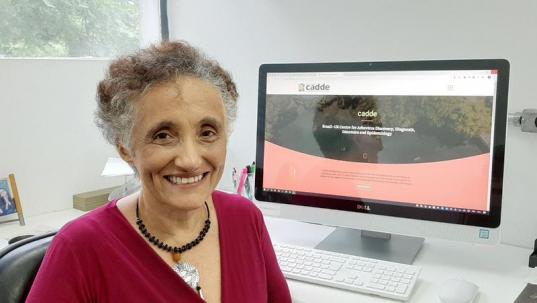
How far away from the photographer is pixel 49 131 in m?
1.90

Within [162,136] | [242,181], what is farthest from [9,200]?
[162,136]

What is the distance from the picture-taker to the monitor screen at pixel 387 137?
1.31 metres

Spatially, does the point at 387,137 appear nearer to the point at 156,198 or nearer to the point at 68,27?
the point at 156,198

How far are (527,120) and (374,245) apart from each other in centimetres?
59

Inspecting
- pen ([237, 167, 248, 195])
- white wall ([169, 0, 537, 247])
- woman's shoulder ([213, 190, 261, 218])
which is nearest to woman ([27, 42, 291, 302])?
woman's shoulder ([213, 190, 261, 218])

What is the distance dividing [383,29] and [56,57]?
49.4 inches

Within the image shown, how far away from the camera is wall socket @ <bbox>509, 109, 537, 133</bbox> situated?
57.1 inches

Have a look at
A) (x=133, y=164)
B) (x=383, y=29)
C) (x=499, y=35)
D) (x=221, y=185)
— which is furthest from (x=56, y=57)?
(x=499, y=35)

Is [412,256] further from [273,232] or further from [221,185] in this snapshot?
[221,185]

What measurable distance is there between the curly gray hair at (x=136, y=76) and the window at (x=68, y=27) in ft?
2.71

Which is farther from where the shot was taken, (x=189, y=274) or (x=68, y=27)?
(x=68, y=27)

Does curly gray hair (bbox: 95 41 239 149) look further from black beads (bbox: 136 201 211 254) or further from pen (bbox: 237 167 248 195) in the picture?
pen (bbox: 237 167 248 195)

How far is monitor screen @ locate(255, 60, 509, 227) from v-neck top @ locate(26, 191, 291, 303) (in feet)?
1.14

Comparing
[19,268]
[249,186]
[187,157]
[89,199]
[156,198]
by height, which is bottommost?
[89,199]
